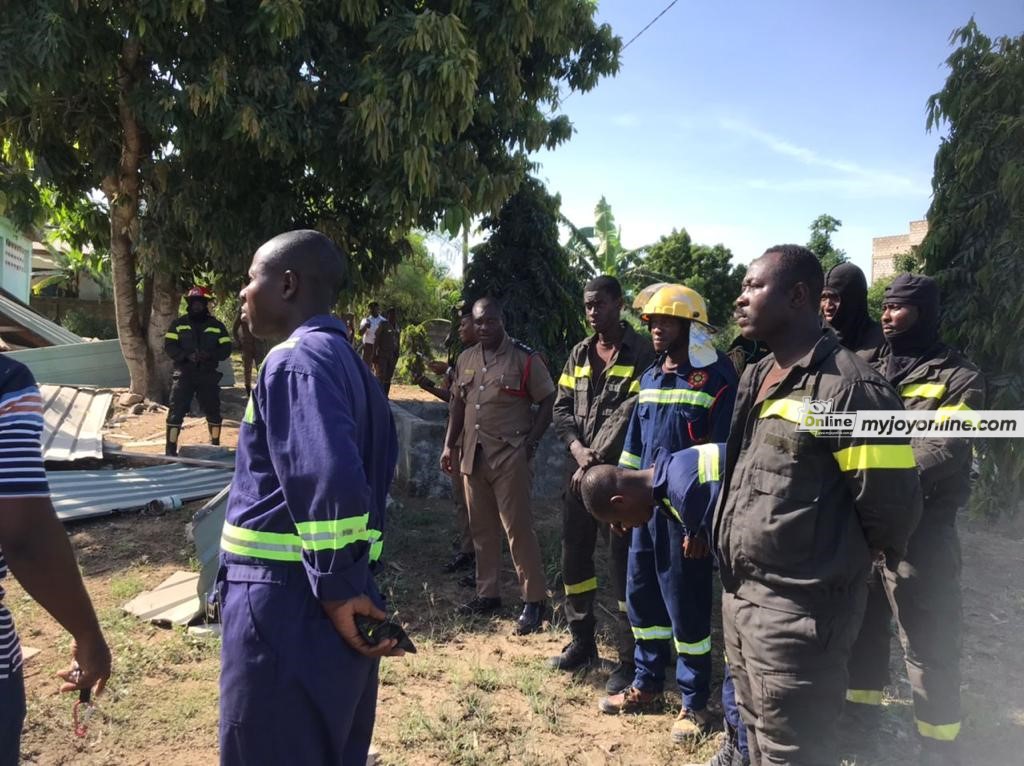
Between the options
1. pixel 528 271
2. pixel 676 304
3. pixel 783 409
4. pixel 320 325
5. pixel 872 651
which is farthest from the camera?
pixel 528 271

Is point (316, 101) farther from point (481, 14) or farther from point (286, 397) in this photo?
point (286, 397)

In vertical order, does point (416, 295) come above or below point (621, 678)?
above

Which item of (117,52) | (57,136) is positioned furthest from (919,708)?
(57,136)

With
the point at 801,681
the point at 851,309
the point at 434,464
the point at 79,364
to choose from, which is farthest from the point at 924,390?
the point at 79,364

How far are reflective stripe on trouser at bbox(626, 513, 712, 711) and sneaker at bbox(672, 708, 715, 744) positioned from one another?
0.10 feet

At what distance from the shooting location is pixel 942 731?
2.96m

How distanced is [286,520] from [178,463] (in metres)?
6.73

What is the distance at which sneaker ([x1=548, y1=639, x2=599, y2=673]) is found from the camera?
12.8 feet

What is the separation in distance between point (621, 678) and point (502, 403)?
167 cm

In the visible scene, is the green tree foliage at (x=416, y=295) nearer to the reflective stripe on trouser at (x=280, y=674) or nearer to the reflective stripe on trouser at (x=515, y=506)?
the reflective stripe on trouser at (x=515, y=506)

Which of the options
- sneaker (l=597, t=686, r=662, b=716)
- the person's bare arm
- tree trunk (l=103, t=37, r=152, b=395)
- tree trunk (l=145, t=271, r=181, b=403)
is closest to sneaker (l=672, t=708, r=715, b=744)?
sneaker (l=597, t=686, r=662, b=716)

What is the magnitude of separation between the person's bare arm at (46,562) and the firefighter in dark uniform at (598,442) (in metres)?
2.40

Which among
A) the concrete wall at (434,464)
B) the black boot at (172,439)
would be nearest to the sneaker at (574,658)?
the concrete wall at (434,464)

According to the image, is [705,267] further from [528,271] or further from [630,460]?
[630,460]
